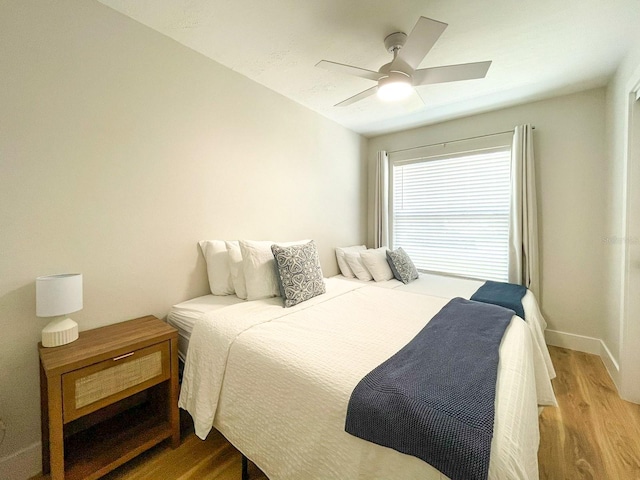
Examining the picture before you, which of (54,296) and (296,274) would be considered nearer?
(54,296)

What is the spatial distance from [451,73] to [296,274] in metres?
1.67

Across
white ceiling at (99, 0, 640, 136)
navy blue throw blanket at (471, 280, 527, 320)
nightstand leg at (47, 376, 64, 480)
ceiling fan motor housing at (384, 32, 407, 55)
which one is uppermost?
white ceiling at (99, 0, 640, 136)

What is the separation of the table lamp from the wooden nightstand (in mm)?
51

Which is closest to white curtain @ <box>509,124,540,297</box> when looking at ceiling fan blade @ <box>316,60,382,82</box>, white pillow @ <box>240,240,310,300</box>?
ceiling fan blade @ <box>316,60,382,82</box>

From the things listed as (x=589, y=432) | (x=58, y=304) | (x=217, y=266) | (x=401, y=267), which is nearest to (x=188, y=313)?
(x=217, y=266)

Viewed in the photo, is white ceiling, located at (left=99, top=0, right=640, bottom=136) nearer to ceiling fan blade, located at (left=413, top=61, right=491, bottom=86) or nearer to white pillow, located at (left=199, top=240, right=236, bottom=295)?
ceiling fan blade, located at (left=413, top=61, right=491, bottom=86)

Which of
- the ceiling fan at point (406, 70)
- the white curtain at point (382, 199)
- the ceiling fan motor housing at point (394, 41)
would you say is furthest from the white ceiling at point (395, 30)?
the white curtain at point (382, 199)

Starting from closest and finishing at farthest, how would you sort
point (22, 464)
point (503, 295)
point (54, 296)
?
1. point (54, 296)
2. point (22, 464)
3. point (503, 295)

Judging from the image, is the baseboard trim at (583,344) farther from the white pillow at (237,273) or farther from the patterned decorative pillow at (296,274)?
the white pillow at (237,273)

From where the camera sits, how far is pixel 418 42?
4.76 feet

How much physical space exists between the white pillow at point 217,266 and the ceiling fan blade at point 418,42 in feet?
5.84

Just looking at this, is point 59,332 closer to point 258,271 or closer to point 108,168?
point 108,168

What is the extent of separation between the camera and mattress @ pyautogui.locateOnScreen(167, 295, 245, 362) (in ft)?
5.69

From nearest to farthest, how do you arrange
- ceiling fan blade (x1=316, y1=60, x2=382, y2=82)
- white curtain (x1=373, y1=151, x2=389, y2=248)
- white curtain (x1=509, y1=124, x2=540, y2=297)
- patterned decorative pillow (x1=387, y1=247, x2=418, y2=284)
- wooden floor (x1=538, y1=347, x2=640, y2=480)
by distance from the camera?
wooden floor (x1=538, y1=347, x2=640, y2=480)
ceiling fan blade (x1=316, y1=60, x2=382, y2=82)
white curtain (x1=509, y1=124, x2=540, y2=297)
patterned decorative pillow (x1=387, y1=247, x2=418, y2=284)
white curtain (x1=373, y1=151, x2=389, y2=248)
